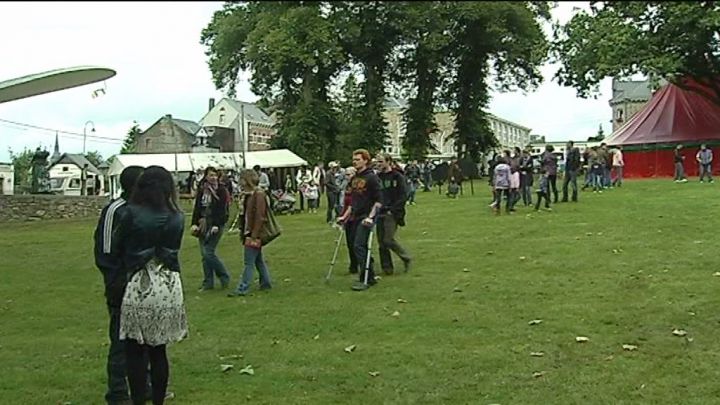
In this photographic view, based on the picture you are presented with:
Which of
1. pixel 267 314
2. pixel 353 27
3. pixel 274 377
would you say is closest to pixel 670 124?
pixel 267 314

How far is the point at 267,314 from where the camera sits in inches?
418

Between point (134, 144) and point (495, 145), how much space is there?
1881 inches

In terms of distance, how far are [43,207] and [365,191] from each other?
2708cm

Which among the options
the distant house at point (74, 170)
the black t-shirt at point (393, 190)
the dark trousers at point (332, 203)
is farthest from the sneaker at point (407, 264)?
the distant house at point (74, 170)

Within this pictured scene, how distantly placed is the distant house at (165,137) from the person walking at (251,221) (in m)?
75.3

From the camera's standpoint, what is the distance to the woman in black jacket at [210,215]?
12508 millimetres

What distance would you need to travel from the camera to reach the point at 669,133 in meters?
41.3

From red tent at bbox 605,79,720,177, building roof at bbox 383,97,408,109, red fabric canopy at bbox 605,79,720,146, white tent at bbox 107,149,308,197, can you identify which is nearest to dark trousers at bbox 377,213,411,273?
white tent at bbox 107,149,308,197

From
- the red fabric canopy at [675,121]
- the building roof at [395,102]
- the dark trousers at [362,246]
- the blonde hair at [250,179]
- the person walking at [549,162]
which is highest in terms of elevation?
the building roof at [395,102]

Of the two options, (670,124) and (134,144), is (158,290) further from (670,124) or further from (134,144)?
(134,144)

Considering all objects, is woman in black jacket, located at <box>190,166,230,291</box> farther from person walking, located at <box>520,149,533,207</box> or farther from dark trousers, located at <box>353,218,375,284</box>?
person walking, located at <box>520,149,533,207</box>

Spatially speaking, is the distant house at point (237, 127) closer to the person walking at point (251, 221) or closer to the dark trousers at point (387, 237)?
the dark trousers at point (387, 237)

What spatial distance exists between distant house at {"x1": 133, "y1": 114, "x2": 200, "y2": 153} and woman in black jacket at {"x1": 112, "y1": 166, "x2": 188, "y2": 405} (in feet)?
266

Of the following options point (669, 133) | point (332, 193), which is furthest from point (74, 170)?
point (332, 193)
